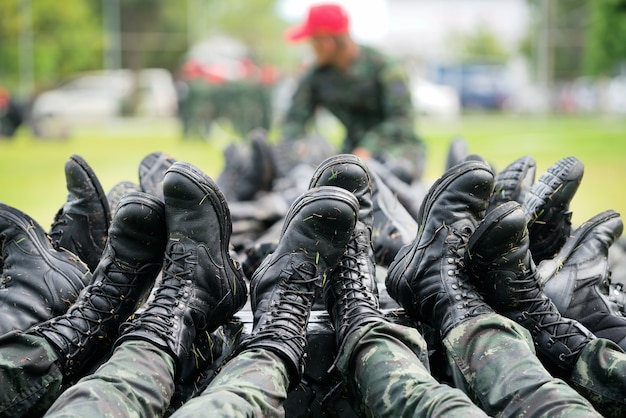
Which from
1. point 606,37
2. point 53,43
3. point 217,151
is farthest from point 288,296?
point 53,43

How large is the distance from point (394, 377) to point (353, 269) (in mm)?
400

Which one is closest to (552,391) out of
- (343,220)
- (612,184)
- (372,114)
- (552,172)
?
(343,220)

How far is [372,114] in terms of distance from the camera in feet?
17.4

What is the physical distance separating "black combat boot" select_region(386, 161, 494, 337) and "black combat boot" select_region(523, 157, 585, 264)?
0.32 m

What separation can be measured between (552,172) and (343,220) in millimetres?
797

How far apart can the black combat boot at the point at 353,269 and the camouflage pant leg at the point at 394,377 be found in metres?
0.06

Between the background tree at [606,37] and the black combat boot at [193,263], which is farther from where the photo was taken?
the background tree at [606,37]

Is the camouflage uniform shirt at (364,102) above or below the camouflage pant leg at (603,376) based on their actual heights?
above

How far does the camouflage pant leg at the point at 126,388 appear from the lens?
1.53 m

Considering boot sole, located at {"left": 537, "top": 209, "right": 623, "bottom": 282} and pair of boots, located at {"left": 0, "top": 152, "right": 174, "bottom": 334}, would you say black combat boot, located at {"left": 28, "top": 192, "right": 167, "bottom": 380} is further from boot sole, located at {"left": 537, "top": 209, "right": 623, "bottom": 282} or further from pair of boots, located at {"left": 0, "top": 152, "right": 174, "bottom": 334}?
boot sole, located at {"left": 537, "top": 209, "right": 623, "bottom": 282}

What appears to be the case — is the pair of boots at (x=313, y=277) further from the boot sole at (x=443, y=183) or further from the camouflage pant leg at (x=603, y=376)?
the camouflage pant leg at (x=603, y=376)

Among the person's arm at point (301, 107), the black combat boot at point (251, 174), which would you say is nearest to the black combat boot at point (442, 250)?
the black combat boot at point (251, 174)

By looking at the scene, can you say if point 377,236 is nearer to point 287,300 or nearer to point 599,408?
point 287,300

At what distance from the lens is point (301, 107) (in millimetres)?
5348
